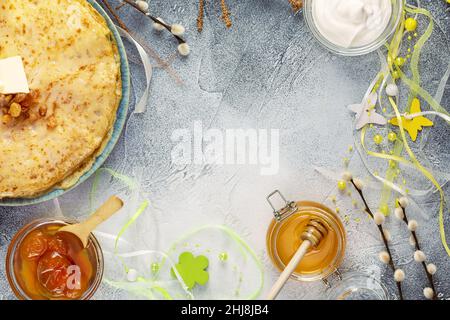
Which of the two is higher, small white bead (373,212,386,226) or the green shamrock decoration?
small white bead (373,212,386,226)

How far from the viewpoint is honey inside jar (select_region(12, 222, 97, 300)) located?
58.1 inches

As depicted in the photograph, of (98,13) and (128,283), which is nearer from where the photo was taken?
(98,13)

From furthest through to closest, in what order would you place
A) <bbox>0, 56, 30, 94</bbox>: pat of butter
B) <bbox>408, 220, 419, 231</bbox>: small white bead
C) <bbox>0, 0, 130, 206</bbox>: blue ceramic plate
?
<bbox>408, 220, 419, 231</bbox>: small white bead → <bbox>0, 0, 130, 206</bbox>: blue ceramic plate → <bbox>0, 56, 30, 94</bbox>: pat of butter

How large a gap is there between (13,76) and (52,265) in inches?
18.5

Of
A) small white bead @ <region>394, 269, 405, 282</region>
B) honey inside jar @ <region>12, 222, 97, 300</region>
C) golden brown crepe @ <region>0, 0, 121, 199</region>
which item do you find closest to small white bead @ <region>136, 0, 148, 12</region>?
golden brown crepe @ <region>0, 0, 121, 199</region>

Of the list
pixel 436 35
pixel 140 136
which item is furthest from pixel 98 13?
pixel 436 35

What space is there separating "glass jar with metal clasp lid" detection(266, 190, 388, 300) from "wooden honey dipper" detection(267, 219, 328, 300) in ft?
0.07

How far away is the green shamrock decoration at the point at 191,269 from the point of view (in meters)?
1.54

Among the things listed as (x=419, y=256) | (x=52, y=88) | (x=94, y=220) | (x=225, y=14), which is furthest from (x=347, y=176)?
(x=52, y=88)

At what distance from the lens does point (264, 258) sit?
155cm

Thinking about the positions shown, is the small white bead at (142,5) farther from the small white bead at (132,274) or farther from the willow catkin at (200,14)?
the small white bead at (132,274)

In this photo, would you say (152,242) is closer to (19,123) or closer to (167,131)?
(167,131)

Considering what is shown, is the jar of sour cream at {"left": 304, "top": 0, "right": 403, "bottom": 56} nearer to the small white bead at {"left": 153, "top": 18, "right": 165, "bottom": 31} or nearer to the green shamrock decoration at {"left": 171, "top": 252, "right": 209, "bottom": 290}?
the small white bead at {"left": 153, "top": 18, "right": 165, "bottom": 31}
